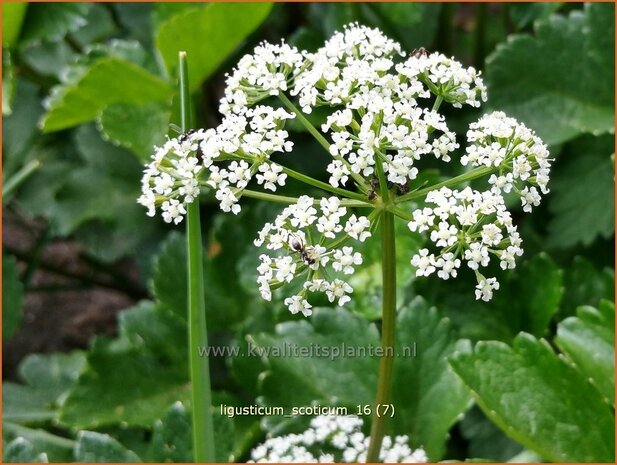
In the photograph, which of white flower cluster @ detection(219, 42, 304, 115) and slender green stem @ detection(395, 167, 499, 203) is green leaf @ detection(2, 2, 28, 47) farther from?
slender green stem @ detection(395, 167, 499, 203)

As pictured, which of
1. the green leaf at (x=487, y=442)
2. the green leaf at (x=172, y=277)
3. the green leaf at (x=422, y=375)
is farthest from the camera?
the green leaf at (x=172, y=277)

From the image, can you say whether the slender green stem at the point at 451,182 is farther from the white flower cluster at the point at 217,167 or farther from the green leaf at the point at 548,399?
the green leaf at the point at 548,399

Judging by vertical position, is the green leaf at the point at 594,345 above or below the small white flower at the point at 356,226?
below

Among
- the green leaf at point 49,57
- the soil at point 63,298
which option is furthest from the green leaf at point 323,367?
the green leaf at point 49,57

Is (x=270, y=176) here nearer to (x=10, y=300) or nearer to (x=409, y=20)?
(x=409, y=20)

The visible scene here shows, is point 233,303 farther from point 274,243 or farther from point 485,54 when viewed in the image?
point 485,54

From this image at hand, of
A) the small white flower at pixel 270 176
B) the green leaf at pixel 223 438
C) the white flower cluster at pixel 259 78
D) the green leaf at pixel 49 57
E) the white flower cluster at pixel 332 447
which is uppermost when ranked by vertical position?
the green leaf at pixel 49 57

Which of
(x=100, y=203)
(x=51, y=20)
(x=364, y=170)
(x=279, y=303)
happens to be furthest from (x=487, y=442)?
(x=51, y=20)

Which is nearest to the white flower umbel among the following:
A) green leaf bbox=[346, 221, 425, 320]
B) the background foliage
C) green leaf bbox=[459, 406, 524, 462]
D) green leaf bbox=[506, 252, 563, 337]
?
the background foliage
